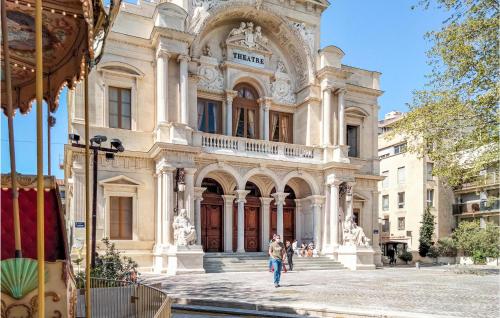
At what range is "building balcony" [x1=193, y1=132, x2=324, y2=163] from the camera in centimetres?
2156

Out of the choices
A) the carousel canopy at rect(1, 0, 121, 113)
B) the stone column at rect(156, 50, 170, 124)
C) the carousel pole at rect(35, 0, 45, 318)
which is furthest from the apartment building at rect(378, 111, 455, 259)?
the carousel pole at rect(35, 0, 45, 318)

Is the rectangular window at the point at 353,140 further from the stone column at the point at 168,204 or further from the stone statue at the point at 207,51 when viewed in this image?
the stone column at the point at 168,204

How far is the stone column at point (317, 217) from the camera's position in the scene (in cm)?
2369

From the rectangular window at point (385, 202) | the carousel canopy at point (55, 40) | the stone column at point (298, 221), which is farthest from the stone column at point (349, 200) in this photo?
the rectangular window at point (385, 202)

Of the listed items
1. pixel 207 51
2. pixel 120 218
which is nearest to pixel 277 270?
pixel 120 218

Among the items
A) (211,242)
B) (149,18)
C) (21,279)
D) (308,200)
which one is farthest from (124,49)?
(21,279)

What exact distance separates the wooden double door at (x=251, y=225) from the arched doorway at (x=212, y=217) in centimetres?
82

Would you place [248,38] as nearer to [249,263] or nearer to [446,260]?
[249,263]

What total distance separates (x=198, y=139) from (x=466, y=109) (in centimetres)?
1243

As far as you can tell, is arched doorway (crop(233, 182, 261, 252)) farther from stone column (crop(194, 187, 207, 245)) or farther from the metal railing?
the metal railing

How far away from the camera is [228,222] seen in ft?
74.8

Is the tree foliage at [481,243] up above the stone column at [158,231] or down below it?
below

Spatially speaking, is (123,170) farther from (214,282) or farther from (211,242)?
(214,282)

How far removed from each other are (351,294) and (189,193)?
9.76 meters
